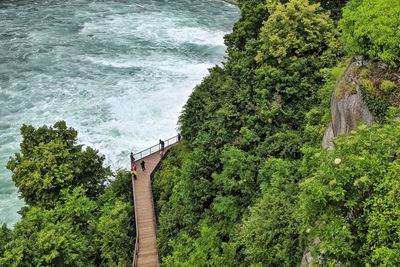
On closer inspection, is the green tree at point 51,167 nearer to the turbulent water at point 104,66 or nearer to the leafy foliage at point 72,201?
the leafy foliage at point 72,201

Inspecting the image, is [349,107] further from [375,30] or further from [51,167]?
[51,167]

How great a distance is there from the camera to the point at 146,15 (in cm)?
7831

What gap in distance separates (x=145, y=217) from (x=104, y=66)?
110 ft

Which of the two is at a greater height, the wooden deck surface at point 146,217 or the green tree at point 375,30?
the green tree at point 375,30

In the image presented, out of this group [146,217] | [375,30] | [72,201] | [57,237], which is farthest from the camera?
[146,217]

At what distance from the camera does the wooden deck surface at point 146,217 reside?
29.5 metres

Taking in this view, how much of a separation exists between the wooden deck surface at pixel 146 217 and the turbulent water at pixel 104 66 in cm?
764

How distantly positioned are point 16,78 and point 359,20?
160 ft

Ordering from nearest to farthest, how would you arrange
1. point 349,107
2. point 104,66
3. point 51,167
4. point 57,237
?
point 349,107 → point 57,237 → point 51,167 → point 104,66

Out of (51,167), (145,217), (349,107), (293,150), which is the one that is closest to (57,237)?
(51,167)

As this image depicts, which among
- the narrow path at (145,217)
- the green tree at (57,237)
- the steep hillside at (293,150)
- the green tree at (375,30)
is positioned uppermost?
the green tree at (375,30)

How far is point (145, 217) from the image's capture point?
107ft

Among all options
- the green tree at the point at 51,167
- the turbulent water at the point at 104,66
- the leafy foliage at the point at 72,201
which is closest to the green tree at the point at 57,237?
the leafy foliage at the point at 72,201

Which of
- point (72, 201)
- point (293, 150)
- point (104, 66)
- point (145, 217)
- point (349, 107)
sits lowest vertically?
point (145, 217)
